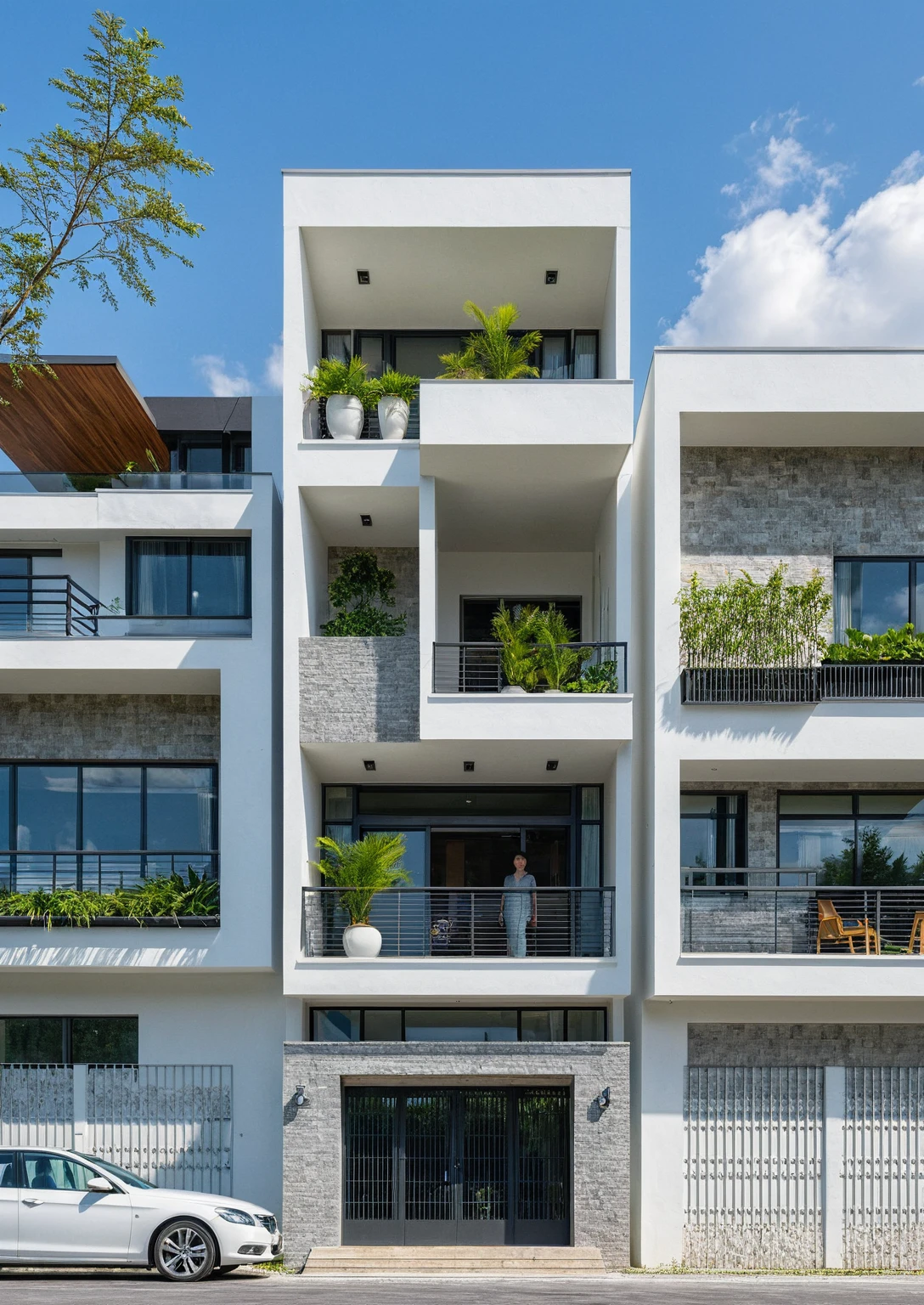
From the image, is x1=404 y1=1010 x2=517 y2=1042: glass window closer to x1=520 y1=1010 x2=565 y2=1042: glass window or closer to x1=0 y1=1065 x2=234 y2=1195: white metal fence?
x1=520 y1=1010 x2=565 y2=1042: glass window

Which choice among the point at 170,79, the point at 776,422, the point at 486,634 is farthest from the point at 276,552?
the point at 776,422

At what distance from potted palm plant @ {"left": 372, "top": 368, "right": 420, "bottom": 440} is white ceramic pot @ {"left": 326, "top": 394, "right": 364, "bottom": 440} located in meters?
0.32

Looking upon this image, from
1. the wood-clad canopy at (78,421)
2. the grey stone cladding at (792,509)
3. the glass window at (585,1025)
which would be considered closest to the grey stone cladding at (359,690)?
the grey stone cladding at (792,509)

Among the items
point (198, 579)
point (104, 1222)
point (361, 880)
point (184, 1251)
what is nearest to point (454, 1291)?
point (184, 1251)

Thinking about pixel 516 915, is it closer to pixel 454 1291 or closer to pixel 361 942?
pixel 361 942

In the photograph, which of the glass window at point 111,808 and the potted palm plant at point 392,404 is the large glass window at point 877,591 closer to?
the potted palm plant at point 392,404

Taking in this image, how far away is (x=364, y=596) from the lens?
690 inches

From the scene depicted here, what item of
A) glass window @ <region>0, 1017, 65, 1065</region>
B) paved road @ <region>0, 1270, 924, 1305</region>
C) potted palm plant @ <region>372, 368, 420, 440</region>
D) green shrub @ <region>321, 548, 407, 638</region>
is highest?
potted palm plant @ <region>372, 368, 420, 440</region>

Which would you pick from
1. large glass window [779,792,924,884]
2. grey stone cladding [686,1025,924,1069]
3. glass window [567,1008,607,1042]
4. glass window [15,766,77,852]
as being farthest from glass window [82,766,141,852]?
large glass window [779,792,924,884]

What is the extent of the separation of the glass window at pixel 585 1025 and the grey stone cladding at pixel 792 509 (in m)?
6.37

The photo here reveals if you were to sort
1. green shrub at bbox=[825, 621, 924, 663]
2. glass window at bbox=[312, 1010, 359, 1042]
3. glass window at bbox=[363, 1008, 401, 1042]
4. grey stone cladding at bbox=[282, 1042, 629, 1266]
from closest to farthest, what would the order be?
1. grey stone cladding at bbox=[282, 1042, 629, 1266]
2. green shrub at bbox=[825, 621, 924, 663]
3. glass window at bbox=[312, 1010, 359, 1042]
4. glass window at bbox=[363, 1008, 401, 1042]

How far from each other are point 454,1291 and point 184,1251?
121 inches

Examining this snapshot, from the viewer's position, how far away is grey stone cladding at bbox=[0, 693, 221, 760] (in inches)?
673

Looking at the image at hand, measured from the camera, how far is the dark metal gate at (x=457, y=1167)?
14.8 m
